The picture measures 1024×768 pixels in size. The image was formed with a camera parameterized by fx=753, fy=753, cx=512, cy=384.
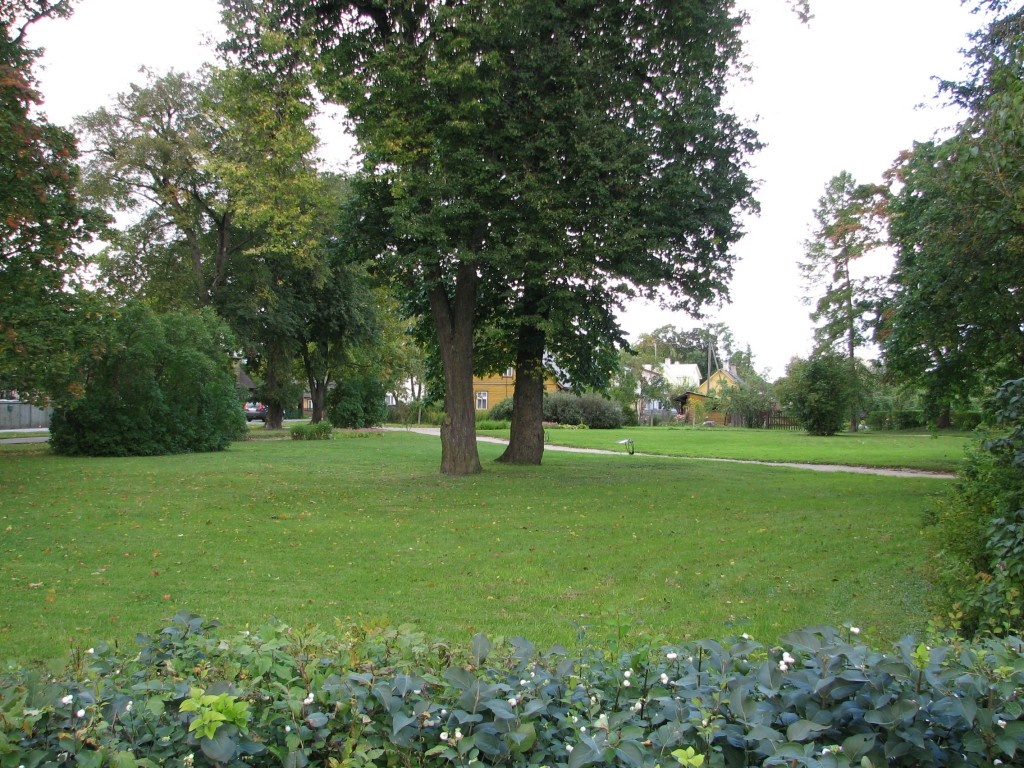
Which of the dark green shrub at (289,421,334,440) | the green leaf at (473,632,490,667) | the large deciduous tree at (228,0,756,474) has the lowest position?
the dark green shrub at (289,421,334,440)

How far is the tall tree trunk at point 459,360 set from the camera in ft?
54.4

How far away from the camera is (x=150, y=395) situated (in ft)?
82.6

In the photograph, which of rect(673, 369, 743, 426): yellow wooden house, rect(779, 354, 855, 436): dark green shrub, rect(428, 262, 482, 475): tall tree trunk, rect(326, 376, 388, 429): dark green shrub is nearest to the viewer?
rect(428, 262, 482, 475): tall tree trunk

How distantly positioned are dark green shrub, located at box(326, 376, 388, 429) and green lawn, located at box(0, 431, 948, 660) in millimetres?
28977

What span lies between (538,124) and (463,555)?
9.03 meters

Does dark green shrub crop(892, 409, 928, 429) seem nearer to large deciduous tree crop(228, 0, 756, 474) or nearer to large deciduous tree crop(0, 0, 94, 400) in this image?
large deciduous tree crop(228, 0, 756, 474)

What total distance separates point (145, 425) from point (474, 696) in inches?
1027

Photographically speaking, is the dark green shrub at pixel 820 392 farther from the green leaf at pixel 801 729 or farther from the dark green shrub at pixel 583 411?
the green leaf at pixel 801 729

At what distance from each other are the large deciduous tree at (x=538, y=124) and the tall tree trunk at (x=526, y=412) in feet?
13.0

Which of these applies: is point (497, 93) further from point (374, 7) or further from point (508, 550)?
point (508, 550)

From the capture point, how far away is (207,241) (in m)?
36.1

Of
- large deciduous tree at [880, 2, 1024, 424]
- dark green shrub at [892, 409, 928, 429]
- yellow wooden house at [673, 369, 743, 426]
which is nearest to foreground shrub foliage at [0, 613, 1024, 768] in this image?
large deciduous tree at [880, 2, 1024, 424]

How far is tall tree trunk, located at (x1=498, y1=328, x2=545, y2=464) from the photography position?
1992cm

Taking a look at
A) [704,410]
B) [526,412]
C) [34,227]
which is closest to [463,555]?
[526,412]
